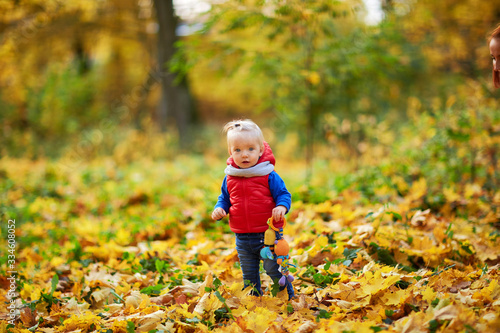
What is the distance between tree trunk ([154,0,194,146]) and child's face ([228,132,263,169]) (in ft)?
29.7

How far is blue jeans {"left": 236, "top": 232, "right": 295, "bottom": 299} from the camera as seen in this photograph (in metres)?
2.41

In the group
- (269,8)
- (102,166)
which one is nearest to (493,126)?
(269,8)

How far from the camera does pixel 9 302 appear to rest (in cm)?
279

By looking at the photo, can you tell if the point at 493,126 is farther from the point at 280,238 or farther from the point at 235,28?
the point at 280,238

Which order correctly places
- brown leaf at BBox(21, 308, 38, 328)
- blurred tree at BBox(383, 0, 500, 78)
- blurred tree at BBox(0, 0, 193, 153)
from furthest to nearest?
blurred tree at BBox(0, 0, 193, 153)
blurred tree at BBox(383, 0, 500, 78)
brown leaf at BBox(21, 308, 38, 328)

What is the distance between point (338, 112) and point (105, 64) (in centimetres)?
1453

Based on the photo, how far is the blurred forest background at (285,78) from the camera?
5359 millimetres

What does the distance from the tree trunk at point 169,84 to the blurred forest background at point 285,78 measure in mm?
42

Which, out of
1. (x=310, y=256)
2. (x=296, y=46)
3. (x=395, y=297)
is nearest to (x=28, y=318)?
(x=310, y=256)

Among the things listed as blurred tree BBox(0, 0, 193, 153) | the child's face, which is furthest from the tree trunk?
the child's face

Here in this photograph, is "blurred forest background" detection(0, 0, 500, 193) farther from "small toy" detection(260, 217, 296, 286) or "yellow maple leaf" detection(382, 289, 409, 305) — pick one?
"small toy" detection(260, 217, 296, 286)

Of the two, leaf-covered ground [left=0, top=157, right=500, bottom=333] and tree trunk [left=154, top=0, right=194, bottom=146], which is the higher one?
tree trunk [left=154, top=0, right=194, bottom=146]

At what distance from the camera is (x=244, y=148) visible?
7.64 feet

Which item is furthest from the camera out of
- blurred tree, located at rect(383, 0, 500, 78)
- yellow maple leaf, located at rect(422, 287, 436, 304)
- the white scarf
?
blurred tree, located at rect(383, 0, 500, 78)
